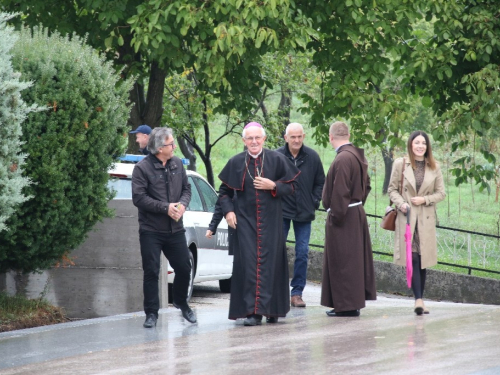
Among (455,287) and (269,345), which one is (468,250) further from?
(269,345)

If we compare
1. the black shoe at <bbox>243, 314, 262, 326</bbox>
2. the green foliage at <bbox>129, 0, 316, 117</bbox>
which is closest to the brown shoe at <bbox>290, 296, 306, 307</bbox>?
the black shoe at <bbox>243, 314, 262, 326</bbox>

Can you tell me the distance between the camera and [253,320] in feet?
32.0

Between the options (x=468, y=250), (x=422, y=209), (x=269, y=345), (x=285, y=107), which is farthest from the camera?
(x=285, y=107)

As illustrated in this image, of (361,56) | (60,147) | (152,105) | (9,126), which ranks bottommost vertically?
(60,147)

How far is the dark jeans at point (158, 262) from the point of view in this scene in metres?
9.61

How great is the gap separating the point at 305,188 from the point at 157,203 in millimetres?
2630

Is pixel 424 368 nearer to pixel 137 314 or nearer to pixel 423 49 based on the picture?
pixel 137 314

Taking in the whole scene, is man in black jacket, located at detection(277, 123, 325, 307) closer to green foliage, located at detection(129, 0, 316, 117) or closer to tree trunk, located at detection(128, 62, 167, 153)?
green foliage, located at detection(129, 0, 316, 117)

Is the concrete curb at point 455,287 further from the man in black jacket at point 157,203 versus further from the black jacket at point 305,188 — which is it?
the man in black jacket at point 157,203

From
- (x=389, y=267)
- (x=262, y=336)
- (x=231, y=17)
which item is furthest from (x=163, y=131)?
(x=389, y=267)

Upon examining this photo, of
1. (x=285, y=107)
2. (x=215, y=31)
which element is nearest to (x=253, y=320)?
(x=215, y=31)

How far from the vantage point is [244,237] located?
9.83m

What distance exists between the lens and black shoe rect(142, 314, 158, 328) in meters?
9.76

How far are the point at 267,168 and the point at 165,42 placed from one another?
6124mm
